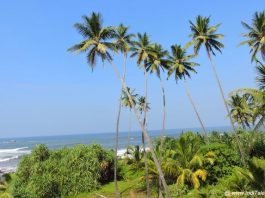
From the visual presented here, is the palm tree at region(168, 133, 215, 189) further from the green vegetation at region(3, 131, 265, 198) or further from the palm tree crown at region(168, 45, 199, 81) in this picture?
the palm tree crown at region(168, 45, 199, 81)

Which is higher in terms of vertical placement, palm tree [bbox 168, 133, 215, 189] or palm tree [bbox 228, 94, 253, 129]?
palm tree [bbox 228, 94, 253, 129]

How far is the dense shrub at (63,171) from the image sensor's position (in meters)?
35.6

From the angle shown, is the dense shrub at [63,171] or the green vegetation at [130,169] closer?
the green vegetation at [130,169]

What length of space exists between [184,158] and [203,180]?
96.1 inches

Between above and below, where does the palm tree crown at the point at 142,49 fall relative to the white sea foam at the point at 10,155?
above

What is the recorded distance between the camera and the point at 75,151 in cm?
3750

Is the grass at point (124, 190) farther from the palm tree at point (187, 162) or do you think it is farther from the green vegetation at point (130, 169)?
the palm tree at point (187, 162)

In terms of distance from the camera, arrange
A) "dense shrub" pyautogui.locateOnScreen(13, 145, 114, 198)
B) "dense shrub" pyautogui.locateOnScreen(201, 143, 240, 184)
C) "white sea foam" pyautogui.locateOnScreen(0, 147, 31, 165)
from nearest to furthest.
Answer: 1. "dense shrub" pyautogui.locateOnScreen(201, 143, 240, 184)
2. "dense shrub" pyautogui.locateOnScreen(13, 145, 114, 198)
3. "white sea foam" pyautogui.locateOnScreen(0, 147, 31, 165)

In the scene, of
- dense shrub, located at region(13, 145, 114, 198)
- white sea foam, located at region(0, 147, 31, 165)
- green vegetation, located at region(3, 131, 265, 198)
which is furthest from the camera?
white sea foam, located at region(0, 147, 31, 165)

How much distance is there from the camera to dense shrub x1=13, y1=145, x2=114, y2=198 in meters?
35.6

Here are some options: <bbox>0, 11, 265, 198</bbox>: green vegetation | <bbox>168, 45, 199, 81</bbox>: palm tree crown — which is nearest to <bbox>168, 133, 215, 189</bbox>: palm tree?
<bbox>0, 11, 265, 198</bbox>: green vegetation

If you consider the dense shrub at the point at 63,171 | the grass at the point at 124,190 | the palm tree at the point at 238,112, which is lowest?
the grass at the point at 124,190

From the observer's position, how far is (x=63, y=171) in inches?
1433

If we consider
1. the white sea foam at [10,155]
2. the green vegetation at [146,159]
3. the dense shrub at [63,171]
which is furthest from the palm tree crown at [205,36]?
the white sea foam at [10,155]
